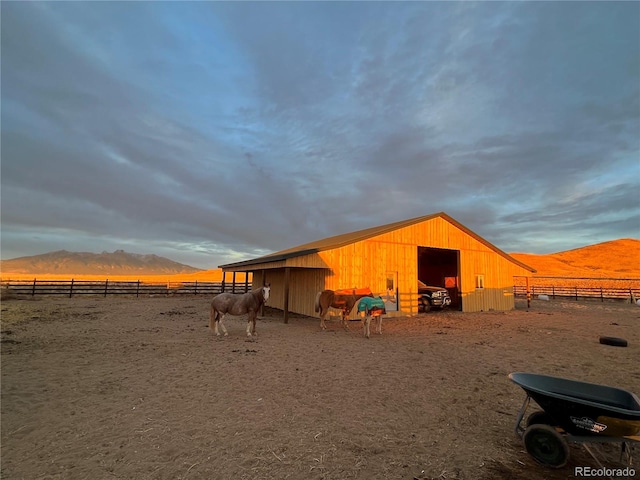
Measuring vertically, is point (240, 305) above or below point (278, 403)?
above

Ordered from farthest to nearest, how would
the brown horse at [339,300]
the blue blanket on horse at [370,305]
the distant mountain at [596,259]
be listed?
the distant mountain at [596,259]
the brown horse at [339,300]
the blue blanket on horse at [370,305]

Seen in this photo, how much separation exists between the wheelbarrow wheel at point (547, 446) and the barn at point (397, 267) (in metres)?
11.1

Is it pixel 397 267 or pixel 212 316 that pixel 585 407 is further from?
pixel 397 267

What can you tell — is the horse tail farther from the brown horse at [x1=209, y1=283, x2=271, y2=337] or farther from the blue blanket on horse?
the blue blanket on horse

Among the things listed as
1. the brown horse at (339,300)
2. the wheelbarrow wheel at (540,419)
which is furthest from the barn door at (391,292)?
the wheelbarrow wheel at (540,419)

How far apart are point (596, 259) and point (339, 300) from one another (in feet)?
341

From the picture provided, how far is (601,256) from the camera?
90.2 meters

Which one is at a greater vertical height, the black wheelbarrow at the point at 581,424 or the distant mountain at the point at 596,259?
the distant mountain at the point at 596,259

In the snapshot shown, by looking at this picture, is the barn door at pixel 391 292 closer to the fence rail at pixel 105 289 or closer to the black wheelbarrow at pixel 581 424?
the fence rail at pixel 105 289

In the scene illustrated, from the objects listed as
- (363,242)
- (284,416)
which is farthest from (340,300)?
(284,416)

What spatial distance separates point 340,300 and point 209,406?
30.0 feet

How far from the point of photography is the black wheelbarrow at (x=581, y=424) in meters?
3.51

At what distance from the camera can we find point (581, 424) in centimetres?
375

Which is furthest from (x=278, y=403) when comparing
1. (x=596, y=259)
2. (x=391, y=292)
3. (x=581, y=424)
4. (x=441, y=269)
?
(x=596, y=259)
